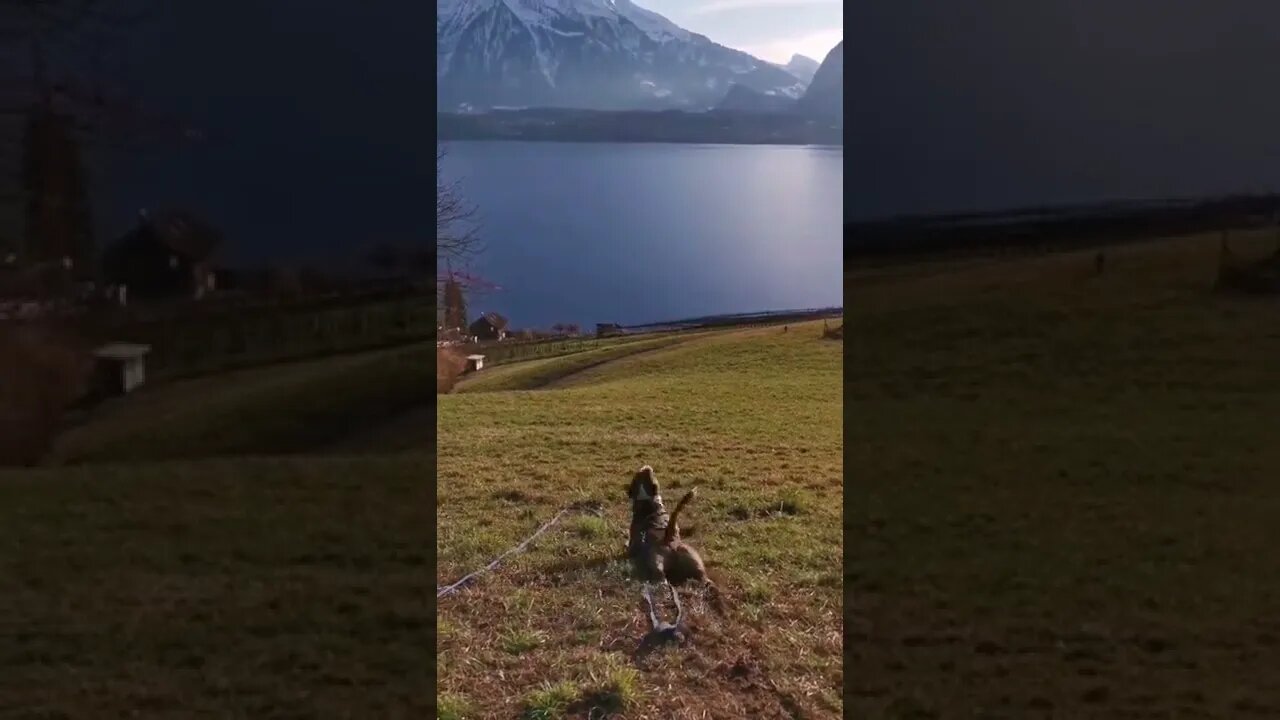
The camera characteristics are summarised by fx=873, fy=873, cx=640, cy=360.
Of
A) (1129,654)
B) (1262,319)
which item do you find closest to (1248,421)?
(1262,319)

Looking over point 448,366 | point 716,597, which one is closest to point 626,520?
point 716,597

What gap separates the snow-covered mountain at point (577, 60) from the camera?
4059mm

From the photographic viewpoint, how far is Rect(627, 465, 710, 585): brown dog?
2859 mm

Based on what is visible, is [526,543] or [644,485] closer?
[644,485]

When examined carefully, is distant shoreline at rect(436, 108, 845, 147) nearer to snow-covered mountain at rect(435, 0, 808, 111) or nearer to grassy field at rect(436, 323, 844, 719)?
snow-covered mountain at rect(435, 0, 808, 111)
